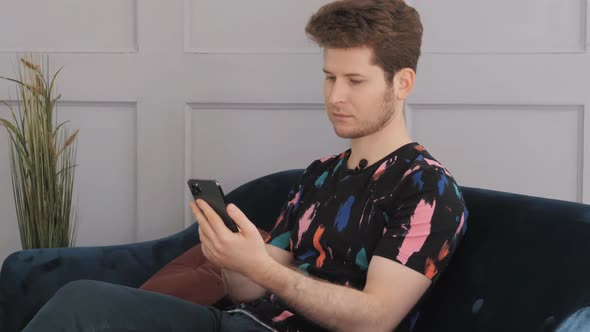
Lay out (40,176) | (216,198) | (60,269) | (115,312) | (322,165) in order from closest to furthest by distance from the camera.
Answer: (115,312) < (216,198) < (322,165) < (60,269) < (40,176)

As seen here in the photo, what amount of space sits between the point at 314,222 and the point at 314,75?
88 centimetres

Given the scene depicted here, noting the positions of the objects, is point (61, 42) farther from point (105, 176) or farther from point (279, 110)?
point (279, 110)

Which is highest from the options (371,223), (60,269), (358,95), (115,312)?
(358,95)

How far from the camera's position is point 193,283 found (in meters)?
1.90

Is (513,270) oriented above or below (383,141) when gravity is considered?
below

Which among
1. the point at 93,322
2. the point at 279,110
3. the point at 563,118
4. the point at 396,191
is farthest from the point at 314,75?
the point at 93,322

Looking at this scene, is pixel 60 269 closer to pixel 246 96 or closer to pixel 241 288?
pixel 241 288

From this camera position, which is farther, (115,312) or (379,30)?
(379,30)

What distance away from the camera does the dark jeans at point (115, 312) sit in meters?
1.30

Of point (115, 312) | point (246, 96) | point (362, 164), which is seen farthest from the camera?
point (246, 96)

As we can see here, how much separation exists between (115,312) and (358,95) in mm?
641

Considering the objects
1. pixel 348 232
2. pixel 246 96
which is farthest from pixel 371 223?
pixel 246 96

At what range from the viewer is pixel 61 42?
102 inches

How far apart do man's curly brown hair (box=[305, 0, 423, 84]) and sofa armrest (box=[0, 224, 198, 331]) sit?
2.63 ft
